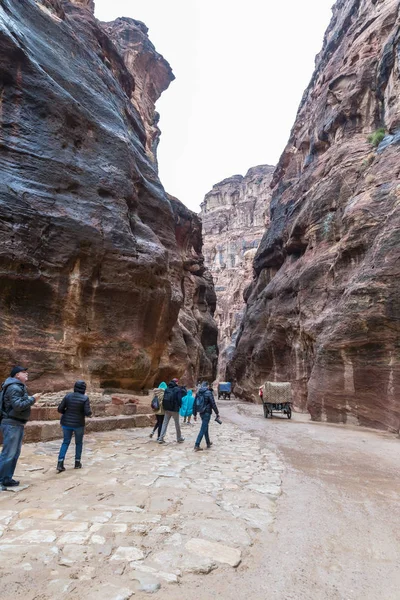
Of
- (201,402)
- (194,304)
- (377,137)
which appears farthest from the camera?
(194,304)

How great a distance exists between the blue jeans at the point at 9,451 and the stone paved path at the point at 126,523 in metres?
0.41

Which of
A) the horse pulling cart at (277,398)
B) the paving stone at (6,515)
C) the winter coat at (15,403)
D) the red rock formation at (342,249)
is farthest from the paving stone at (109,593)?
the horse pulling cart at (277,398)

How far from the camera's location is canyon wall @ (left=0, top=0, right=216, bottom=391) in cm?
1157

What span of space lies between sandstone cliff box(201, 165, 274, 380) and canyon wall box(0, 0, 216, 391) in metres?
76.5

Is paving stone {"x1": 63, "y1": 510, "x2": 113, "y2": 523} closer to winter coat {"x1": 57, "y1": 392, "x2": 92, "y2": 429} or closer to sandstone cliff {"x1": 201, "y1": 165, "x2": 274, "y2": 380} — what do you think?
winter coat {"x1": 57, "y1": 392, "x2": 92, "y2": 429}

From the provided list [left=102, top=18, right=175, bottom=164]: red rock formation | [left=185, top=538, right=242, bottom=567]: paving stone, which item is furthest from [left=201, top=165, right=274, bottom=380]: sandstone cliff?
[left=185, top=538, right=242, bottom=567]: paving stone

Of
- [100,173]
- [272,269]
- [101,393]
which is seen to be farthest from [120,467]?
[272,269]

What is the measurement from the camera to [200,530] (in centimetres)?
412

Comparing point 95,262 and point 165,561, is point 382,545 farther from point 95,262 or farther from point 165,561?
point 95,262

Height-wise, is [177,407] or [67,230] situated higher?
[67,230]

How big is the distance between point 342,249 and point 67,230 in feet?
50.0

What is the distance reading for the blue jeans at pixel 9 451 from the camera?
18.2 feet

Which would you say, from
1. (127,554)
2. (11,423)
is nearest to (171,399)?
(11,423)

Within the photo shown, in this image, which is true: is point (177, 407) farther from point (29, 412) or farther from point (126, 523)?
point (126, 523)
